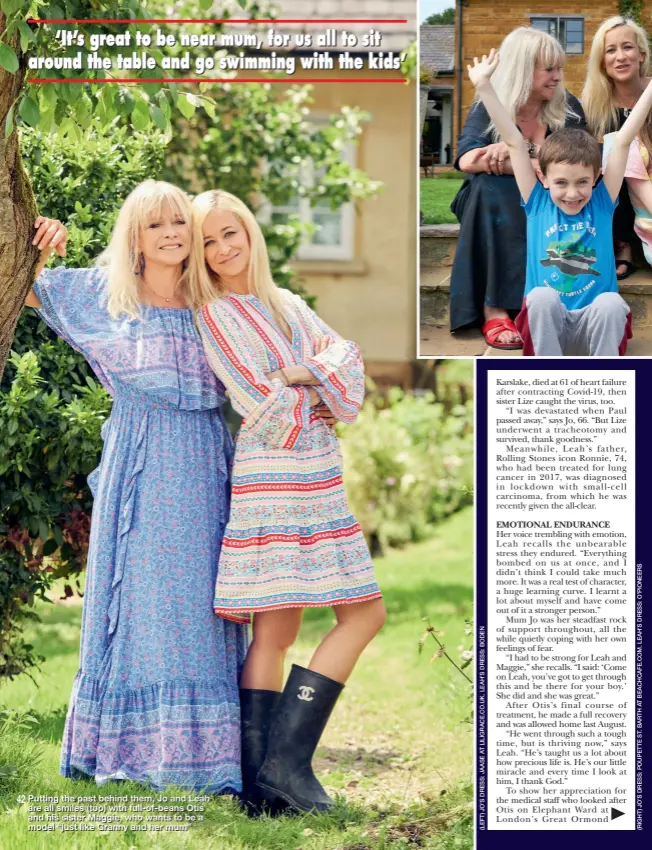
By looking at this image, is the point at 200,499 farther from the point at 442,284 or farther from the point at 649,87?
the point at 649,87

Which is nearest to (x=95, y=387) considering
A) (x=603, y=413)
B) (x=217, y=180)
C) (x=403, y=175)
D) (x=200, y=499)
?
(x=200, y=499)

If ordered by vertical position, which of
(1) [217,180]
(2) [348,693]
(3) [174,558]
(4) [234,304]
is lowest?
(2) [348,693]

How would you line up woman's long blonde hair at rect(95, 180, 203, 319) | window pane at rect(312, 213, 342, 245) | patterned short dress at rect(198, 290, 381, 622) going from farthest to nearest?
window pane at rect(312, 213, 342, 245)
woman's long blonde hair at rect(95, 180, 203, 319)
patterned short dress at rect(198, 290, 381, 622)

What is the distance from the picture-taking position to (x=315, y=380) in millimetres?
3955

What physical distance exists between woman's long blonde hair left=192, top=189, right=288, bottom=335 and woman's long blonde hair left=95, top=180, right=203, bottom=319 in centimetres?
3

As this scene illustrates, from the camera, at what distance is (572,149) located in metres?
3.64

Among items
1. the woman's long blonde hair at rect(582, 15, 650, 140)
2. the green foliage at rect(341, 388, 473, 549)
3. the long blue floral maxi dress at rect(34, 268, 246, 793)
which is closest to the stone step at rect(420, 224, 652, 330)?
the woman's long blonde hair at rect(582, 15, 650, 140)

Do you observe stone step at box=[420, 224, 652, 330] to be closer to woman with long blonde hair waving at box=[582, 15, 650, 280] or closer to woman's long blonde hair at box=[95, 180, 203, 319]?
woman with long blonde hair waving at box=[582, 15, 650, 280]

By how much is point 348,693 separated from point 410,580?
1.98 meters

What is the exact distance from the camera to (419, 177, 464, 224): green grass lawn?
379 cm

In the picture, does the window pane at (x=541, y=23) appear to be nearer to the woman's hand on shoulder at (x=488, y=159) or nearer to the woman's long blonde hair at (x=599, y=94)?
the woman's long blonde hair at (x=599, y=94)

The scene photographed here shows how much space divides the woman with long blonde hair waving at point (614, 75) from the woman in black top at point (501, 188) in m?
0.05

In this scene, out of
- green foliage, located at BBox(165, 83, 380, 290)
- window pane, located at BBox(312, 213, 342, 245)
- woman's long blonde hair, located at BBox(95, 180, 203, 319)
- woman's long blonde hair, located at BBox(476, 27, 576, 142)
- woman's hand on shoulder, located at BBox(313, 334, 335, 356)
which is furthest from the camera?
window pane, located at BBox(312, 213, 342, 245)

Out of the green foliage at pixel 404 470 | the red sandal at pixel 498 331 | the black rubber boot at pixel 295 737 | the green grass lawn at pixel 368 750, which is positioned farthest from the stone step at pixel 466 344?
the green foliage at pixel 404 470
